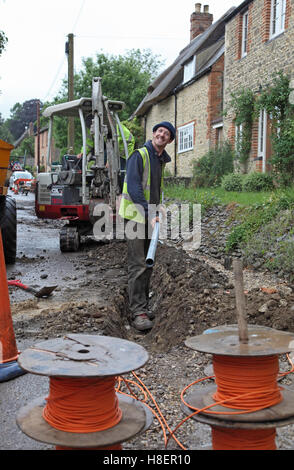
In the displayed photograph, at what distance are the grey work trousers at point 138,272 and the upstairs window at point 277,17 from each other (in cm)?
1200

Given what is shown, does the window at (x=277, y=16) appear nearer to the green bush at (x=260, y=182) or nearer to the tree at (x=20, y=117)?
the green bush at (x=260, y=182)

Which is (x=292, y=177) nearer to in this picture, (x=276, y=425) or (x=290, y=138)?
(x=290, y=138)

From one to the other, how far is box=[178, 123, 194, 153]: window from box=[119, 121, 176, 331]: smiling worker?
19.0m

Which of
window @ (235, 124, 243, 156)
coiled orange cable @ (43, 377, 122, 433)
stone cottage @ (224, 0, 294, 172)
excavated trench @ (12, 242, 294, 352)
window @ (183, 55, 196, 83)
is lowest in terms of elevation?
excavated trench @ (12, 242, 294, 352)

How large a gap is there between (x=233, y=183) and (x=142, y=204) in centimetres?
1119

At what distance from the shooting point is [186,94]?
2569 centimetres

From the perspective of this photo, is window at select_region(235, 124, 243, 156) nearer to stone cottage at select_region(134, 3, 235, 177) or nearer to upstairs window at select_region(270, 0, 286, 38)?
stone cottage at select_region(134, 3, 235, 177)

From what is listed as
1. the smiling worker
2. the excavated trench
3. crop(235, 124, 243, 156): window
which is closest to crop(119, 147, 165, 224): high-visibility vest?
the smiling worker

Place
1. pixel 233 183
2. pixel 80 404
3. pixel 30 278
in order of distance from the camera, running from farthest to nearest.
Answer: pixel 233 183 < pixel 30 278 < pixel 80 404

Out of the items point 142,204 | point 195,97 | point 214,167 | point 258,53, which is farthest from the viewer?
point 195,97

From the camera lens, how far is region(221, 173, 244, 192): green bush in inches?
643

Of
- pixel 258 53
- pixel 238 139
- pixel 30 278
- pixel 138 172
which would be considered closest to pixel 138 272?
pixel 138 172

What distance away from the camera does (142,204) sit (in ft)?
18.6

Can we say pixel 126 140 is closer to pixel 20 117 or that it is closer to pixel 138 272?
pixel 138 272
